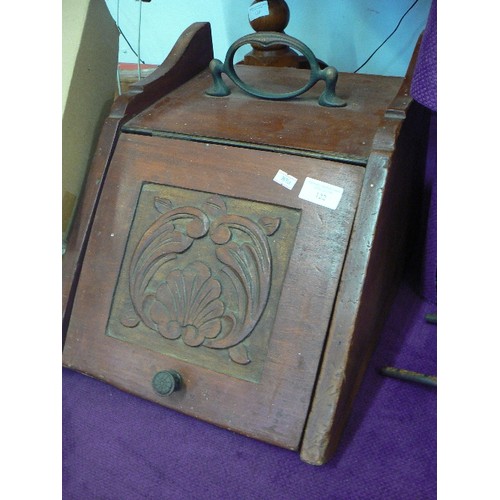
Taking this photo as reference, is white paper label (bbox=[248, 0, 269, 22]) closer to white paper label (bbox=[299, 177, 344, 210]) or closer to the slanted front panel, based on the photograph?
the slanted front panel

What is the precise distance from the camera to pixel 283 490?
0.76 m

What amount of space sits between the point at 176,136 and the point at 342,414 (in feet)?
1.85

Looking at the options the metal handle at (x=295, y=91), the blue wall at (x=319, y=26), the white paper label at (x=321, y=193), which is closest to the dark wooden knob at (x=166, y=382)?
the white paper label at (x=321, y=193)

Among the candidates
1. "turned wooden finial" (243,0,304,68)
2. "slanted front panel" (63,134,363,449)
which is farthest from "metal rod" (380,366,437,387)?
"turned wooden finial" (243,0,304,68)

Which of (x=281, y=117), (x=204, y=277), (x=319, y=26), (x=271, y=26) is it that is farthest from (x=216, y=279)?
(x=319, y=26)

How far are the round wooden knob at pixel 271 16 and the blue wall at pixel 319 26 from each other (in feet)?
0.83

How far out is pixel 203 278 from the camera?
33.9 inches

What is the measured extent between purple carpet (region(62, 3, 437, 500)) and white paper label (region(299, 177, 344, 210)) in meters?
0.19

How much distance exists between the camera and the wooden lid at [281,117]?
869 mm

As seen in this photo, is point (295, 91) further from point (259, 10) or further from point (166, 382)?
point (166, 382)

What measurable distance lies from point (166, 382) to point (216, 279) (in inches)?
7.2

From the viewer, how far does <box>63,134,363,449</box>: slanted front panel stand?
789mm

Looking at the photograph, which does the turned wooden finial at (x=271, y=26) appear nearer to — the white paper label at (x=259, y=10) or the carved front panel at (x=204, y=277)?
the white paper label at (x=259, y=10)

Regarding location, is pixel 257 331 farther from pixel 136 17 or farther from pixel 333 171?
pixel 136 17
